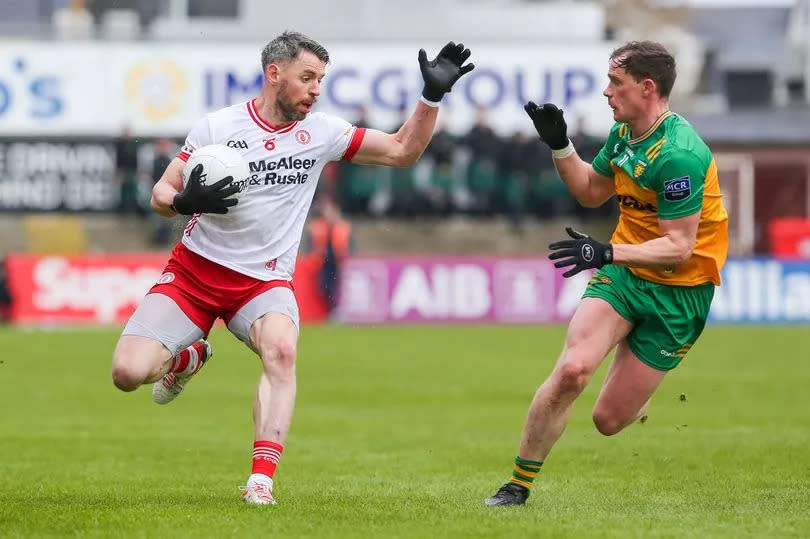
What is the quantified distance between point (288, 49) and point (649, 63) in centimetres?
205

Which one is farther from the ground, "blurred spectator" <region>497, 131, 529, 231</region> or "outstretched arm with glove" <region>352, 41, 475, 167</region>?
"outstretched arm with glove" <region>352, 41, 475, 167</region>

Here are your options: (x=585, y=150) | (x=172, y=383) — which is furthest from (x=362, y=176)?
(x=172, y=383)

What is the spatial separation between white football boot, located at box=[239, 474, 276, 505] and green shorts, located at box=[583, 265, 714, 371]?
212 centimetres

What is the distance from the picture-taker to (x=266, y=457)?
859cm

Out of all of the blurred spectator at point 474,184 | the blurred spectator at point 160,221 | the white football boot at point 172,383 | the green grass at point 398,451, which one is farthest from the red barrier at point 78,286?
the white football boot at point 172,383

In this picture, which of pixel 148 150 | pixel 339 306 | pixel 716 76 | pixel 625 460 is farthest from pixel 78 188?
pixel 716 76

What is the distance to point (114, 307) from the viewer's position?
27.7 metres

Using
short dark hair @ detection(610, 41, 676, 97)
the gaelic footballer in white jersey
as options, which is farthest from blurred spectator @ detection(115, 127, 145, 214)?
short dark hair @ detection(610, 41, 676, 97)

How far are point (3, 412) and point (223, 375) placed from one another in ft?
14.9

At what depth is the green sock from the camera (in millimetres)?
8797

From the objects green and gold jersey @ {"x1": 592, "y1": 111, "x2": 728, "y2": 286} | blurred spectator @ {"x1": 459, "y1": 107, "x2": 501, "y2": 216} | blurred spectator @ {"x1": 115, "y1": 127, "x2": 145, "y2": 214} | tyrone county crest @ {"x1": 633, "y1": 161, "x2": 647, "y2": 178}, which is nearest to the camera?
green and gold jersey @ {"x1": 592, "y1": 111, "x2": 728, "y2": 286}

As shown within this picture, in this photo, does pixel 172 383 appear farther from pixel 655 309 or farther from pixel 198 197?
pixel 655 309

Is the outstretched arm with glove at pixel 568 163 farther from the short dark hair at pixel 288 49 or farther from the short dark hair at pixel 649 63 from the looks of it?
the short dark hair at pixel 288 49

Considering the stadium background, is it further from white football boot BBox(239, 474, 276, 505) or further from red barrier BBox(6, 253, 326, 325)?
white football boot BBox(239, 474, 276, 505)
